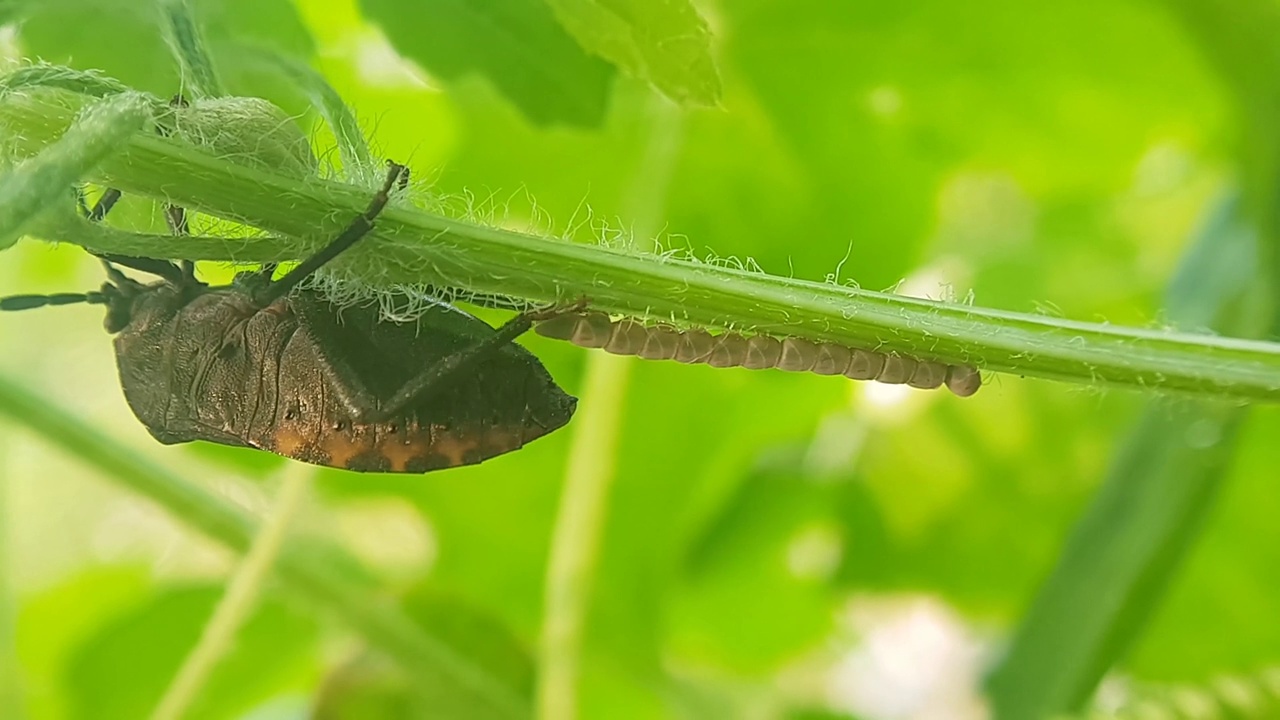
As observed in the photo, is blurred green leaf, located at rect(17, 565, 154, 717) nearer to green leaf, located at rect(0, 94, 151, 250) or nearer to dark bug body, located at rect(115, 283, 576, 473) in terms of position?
dark bug body, located at rect(115, 283, 576, 473)

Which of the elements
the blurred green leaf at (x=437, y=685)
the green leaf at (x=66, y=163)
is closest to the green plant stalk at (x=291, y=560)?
the blurred green leaf at (x=437, y=685)

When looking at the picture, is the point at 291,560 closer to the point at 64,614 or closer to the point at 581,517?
the point at 581,517

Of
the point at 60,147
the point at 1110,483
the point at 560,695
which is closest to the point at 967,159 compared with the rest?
the point at 1110,483

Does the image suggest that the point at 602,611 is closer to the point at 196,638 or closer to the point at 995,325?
the point at 196,638

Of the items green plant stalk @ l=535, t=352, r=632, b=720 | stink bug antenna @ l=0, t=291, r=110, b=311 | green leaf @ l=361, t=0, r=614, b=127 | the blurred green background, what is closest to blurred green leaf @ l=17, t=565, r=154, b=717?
the blurred green background

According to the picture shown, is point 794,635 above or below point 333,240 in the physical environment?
below
